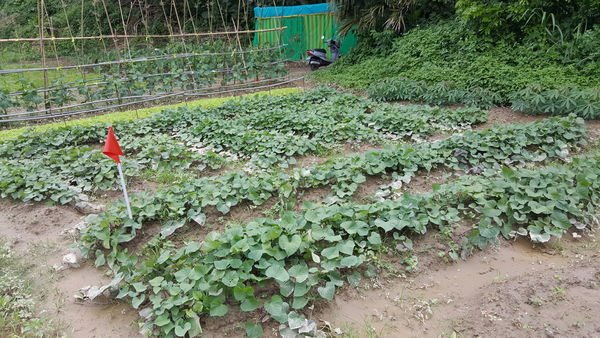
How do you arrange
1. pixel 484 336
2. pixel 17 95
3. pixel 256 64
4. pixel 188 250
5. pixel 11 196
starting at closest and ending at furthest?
pixel 484 336 < pixel 188 250 < pixel 11 196 < pixel 17 95 < pixel 256 64

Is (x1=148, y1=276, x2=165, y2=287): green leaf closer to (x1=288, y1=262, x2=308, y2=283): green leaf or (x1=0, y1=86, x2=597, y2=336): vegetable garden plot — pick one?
(x1=0, y1=86, x2=597, y2=336): vegetable garden plot

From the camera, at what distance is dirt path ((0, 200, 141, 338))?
8.20 ft

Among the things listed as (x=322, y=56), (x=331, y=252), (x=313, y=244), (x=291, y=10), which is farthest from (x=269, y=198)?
(x=291, y=10)

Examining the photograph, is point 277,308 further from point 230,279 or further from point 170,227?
point 170,227

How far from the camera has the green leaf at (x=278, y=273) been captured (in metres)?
2.38

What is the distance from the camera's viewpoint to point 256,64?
9703mm

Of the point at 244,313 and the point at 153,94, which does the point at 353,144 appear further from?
the point at 153,94

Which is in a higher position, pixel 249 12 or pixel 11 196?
pixel 249 12

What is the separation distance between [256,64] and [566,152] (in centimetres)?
656

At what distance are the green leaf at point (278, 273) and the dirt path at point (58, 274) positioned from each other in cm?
75

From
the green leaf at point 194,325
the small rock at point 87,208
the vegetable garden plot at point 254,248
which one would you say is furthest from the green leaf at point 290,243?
the small rock at point 87,208

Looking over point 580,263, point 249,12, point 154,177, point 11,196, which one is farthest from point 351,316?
point 249,12

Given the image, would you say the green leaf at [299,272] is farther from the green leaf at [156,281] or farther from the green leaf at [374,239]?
the green leaf at [156,281]

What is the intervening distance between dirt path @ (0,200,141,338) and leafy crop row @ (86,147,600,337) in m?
0.15
